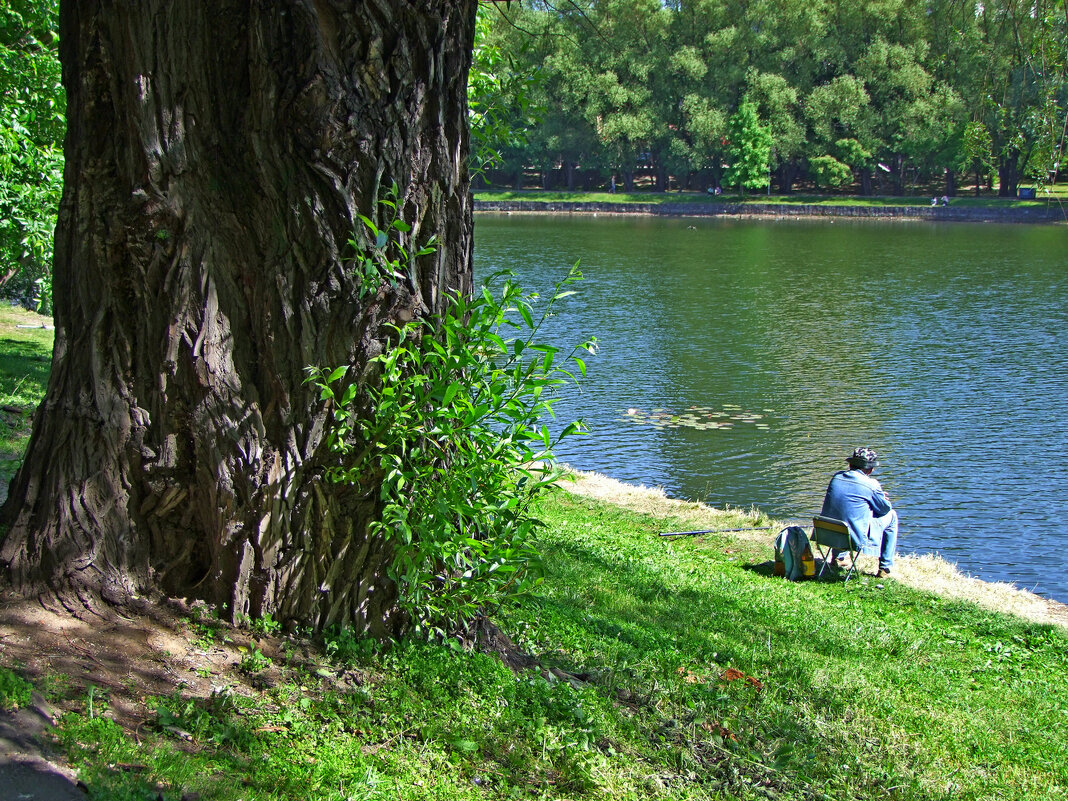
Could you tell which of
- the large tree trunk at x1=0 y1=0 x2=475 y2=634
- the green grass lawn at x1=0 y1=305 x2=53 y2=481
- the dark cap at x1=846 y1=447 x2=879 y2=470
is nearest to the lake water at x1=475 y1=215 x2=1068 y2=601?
the dark cap at x1=846 y1=447 x2=879 y2=470

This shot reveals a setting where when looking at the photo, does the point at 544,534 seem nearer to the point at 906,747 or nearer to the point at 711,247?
the point at 906,747

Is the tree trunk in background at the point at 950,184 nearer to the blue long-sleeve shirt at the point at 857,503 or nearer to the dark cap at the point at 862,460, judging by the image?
the dark cap at the point at 862,460

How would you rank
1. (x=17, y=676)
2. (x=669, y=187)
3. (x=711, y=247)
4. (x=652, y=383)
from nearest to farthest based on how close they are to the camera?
(x=17, y=676) < (x=652, y=383) < (x=711, y=247) < (x=669, y=187)

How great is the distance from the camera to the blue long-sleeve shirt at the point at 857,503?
9.20 m

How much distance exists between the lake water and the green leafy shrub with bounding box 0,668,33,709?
10.4m

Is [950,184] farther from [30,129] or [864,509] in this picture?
[30,129]

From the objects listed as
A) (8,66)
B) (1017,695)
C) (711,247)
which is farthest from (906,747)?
(711,247)

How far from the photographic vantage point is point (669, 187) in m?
84.4

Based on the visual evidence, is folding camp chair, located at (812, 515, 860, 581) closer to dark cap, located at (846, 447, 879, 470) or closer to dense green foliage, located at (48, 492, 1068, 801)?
dark cap, located at (846, 447, 879, 470)

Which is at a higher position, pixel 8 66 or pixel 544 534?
pixel 8 66

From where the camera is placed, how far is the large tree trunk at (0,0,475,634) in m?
3.48

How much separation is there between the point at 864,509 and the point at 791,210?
203ft

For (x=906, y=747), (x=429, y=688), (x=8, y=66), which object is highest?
(x=8, y=66)

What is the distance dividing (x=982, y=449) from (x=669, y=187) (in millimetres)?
70592
